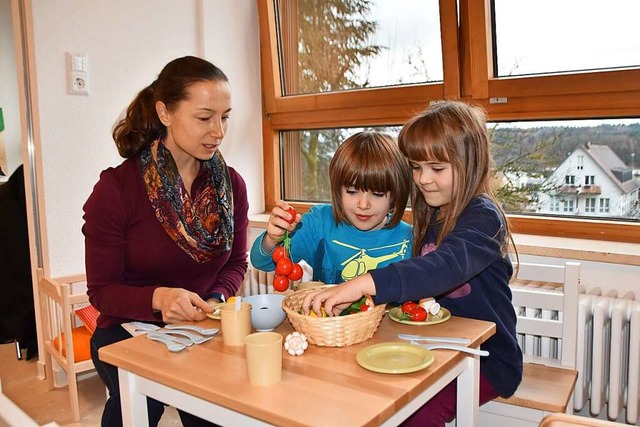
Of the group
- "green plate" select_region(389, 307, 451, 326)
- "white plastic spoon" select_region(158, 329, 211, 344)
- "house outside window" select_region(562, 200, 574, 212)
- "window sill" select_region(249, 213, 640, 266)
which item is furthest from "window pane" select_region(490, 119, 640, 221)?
"white plastic spoon" select_region(158, 329, 211, 344)

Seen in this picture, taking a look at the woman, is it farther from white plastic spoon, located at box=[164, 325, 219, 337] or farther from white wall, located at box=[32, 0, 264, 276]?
white wall, located at box=[32, 0, 264, 276]

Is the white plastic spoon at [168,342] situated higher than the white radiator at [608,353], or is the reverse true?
the white plastic spoon at [168,342]

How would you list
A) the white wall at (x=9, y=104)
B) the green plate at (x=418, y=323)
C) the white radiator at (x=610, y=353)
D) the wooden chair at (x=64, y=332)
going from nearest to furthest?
the green plate at (x=418, y=323)
the white radiator at (x=610, y=353)
the wooden chair at (x=64, y=332)
the white wall at (x=9, y=104)

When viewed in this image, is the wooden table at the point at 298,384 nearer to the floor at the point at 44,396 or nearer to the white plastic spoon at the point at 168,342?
the white plastic spoon at the point at 168,342

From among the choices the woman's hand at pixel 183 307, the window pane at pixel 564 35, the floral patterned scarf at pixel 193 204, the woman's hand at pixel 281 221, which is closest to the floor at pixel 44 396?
the floral patterned scarf at pixel 193 204

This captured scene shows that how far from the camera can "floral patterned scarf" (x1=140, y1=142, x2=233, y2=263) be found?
1.50m

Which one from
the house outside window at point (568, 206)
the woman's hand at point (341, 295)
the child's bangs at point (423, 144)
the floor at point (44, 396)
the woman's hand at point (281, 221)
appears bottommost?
the floor at point (44, 396)

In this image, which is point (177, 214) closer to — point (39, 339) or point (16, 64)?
point (16, 64)

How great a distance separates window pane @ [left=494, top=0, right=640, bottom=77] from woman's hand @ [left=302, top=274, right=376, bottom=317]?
1.42 meters

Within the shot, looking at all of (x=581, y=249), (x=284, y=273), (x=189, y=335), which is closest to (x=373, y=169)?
(x=284, y=273)

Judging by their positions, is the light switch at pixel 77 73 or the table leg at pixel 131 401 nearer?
the table leg at pixel 131 401

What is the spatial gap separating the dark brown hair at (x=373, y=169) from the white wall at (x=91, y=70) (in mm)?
1290

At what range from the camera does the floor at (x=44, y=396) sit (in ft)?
7.05

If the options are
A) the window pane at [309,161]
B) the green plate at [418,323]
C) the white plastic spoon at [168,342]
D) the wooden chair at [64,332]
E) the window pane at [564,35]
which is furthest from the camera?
the window pane at [309,161]
